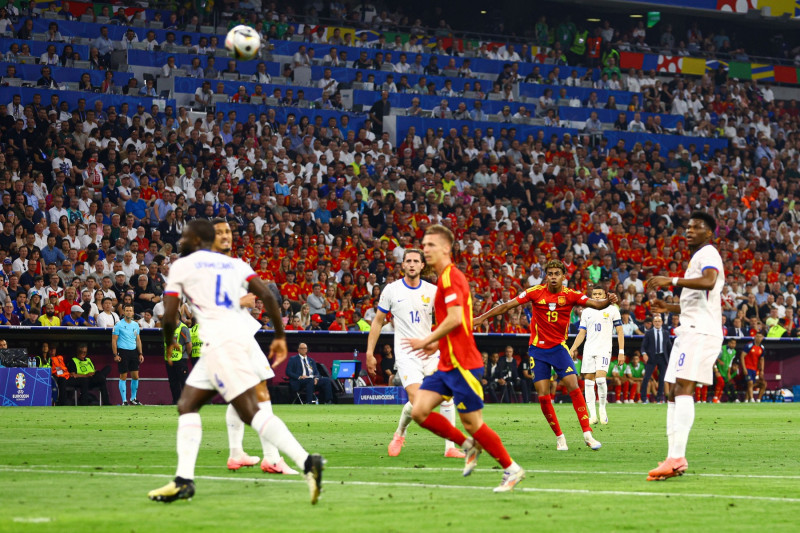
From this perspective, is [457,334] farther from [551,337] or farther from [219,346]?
[551,337]

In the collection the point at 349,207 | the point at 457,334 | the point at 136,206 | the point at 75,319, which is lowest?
the point at 75,319

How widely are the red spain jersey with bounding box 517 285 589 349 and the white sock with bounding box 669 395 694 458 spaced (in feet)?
13.9

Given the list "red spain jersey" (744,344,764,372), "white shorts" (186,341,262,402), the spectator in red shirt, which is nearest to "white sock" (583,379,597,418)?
the spectator in red shirt

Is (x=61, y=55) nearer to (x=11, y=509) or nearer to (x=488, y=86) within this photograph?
(x=488, y=86)

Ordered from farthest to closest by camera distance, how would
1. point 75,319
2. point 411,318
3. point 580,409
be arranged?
point 75,319 < point 580,409 < point 411,318

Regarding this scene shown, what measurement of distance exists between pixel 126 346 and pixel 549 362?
1280 centimetres

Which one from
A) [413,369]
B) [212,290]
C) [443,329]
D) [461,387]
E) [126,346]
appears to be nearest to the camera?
[212,290]

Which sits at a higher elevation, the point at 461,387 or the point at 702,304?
the point at 702,304

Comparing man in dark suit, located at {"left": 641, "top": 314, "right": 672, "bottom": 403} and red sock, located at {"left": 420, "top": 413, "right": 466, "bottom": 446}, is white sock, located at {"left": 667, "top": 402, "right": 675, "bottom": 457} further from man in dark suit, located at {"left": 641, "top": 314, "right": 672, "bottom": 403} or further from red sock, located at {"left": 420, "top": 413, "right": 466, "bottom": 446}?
man in dark suit, located at {"left": 641, "top": 314, "right": 672, "bottom": 403}

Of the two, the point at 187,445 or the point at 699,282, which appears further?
the point at 699,282

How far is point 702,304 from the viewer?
39.8ft

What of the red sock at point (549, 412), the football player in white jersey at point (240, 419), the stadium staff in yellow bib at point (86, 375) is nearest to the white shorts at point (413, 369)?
the red sock at point (549, 412)

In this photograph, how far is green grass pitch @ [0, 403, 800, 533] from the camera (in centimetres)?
845

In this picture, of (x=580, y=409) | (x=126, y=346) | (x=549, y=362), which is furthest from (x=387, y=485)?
(x=126, y=346)
